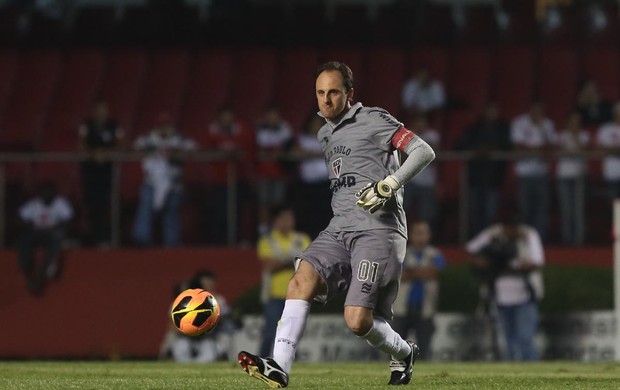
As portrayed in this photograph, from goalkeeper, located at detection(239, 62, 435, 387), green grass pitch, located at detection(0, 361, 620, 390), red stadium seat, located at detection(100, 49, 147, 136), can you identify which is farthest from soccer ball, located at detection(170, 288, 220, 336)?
red stadium seat, located at detection(100, 49, 147, 136)

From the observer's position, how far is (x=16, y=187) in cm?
2050

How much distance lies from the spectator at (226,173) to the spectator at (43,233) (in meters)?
1.96

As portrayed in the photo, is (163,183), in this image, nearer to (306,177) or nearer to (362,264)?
(306,177)

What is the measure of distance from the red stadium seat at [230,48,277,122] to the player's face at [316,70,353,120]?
1355 cm

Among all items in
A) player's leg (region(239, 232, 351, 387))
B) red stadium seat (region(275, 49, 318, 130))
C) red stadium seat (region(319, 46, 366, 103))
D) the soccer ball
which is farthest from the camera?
red stadium seat (region(319, 46, 366, 103))

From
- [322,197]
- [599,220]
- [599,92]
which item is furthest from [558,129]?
[322,197]

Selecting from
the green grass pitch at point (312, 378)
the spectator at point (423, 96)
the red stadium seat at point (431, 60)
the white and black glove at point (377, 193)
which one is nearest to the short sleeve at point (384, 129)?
the white and black glove at point (377, 193)

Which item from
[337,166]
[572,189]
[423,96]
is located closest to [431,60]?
[423,96]

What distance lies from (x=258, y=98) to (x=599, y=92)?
18.2 ft

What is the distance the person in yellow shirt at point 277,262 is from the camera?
1783cm

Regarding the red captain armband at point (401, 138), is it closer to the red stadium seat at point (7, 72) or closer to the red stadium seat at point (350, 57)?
the red stadium seat at point (350, 57)

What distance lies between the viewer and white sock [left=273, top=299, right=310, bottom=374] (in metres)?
9.86

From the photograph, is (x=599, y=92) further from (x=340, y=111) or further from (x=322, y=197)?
(x=340, y=111)

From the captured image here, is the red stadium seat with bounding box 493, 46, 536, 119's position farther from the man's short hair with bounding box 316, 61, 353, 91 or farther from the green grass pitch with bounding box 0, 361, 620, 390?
the man's short hair with bounding box 316, 61, 353, 91
